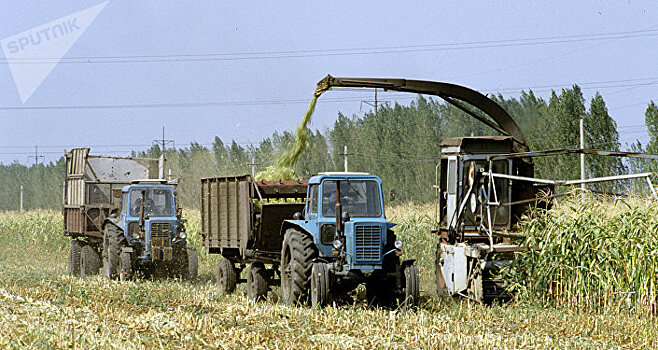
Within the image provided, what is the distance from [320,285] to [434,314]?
1.66m

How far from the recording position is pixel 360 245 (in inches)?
441

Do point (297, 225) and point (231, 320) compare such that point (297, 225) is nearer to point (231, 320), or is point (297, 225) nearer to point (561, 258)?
point (231, 320)

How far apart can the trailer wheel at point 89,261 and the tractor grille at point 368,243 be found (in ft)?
31.7

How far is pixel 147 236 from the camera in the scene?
1683 cm

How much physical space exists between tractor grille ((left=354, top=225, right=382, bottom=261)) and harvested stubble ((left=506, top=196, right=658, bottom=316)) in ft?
7.41

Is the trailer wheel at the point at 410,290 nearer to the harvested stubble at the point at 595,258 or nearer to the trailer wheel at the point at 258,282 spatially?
the harvested stubble at the point at 595,258

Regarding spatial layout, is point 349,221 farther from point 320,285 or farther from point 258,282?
point 258,282

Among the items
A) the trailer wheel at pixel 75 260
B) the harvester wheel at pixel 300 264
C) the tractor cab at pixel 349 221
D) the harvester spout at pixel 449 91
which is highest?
the harvester spout at pixel 449 91

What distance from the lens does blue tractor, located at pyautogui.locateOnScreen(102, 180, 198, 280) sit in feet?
54.8

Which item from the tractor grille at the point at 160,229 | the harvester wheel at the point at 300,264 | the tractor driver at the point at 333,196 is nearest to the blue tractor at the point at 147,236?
the tractor grille at the point at 160,229

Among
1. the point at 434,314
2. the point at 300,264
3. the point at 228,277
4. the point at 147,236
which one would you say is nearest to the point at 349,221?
the point at 300,264

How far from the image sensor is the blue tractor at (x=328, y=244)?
36.7ft

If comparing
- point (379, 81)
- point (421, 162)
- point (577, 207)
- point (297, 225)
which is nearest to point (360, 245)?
point (297, 225)

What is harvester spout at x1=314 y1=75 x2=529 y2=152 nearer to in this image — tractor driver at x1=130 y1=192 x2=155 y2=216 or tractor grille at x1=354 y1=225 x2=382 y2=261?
tractor grille at x1=354 y1=225 x2=382 y2=261
